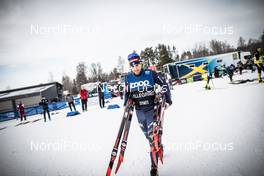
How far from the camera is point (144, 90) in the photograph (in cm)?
304

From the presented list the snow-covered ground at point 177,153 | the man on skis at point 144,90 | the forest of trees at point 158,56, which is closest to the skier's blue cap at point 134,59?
the man on skis at point 144,90

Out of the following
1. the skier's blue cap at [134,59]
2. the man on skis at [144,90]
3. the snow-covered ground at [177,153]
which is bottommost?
the snow-covered ground at [177,153]

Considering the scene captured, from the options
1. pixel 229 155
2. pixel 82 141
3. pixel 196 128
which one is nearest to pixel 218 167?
pixel 229 155

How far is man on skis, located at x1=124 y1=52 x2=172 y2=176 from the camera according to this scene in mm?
3010

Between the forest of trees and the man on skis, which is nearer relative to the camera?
the man on skis

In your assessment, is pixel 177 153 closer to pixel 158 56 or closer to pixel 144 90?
pixel 144 90

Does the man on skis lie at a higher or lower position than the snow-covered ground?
higher

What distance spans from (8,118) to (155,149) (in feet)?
80.9

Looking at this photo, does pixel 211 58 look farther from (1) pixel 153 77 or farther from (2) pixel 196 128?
(1) pixel 153 77

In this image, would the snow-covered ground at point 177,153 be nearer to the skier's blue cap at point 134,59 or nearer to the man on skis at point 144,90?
the man on skis at point 144,90

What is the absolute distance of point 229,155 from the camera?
299 cm

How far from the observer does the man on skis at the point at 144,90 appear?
3.01m

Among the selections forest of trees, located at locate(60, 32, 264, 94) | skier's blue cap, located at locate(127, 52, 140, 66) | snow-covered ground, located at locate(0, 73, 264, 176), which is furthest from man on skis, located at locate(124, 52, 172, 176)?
forest of trees, located at locate(60, 32, 264, 94)

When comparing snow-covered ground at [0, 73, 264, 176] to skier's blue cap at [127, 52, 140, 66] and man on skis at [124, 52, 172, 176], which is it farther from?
skier's blue cap at [127, 52, 140, 66]
